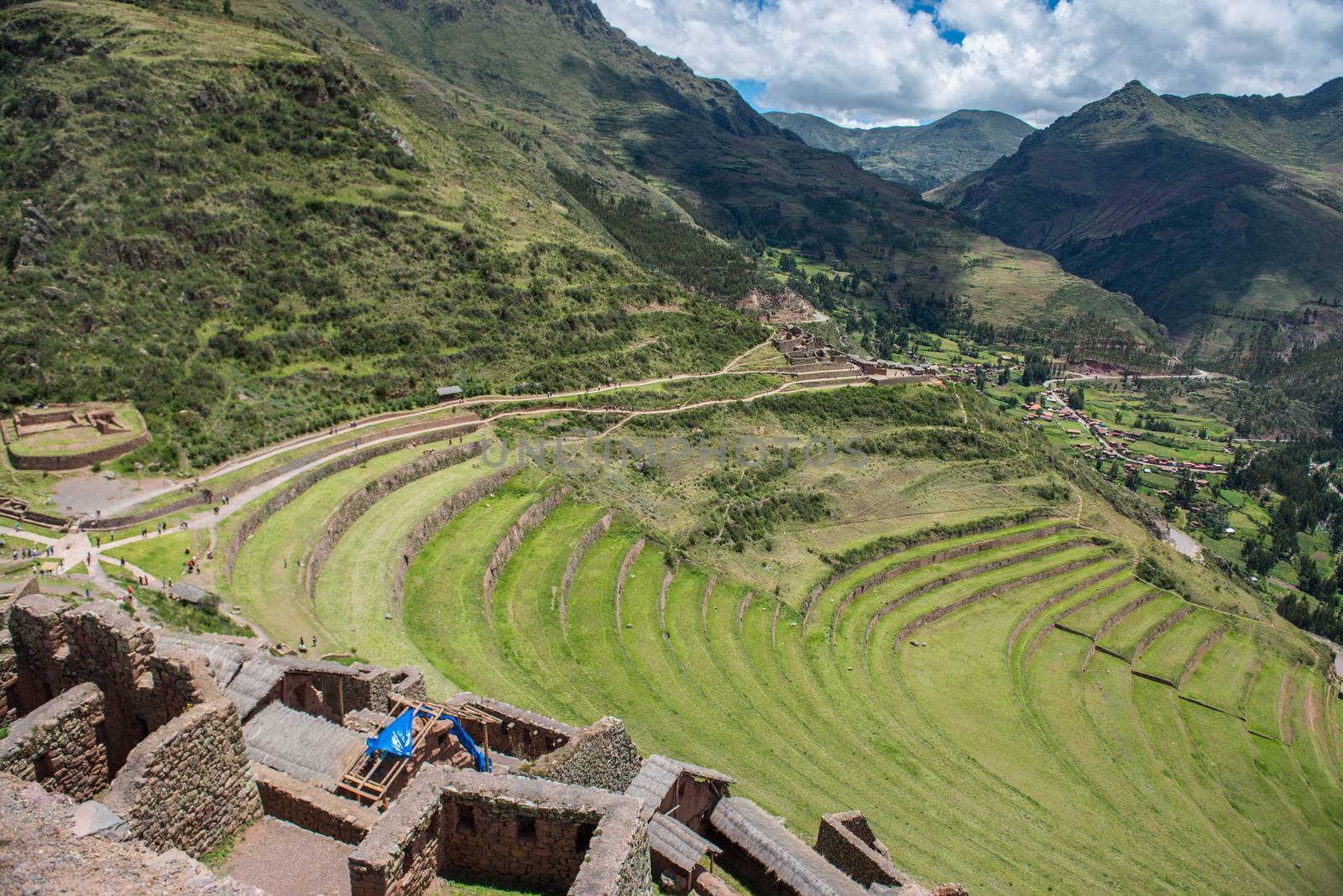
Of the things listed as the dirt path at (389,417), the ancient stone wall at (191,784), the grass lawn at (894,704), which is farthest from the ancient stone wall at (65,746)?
the dirt path at (389,417)

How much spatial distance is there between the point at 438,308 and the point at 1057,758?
53.1 m

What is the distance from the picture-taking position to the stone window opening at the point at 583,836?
1095 centimetres

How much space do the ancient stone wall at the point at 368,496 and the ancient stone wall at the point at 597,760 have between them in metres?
20.0

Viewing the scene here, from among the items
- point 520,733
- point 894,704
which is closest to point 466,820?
point 520,733

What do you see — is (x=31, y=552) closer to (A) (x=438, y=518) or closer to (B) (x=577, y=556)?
(A) (x=438, y=518)

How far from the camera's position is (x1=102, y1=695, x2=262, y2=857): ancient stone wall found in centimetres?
1017

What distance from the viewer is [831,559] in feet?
175

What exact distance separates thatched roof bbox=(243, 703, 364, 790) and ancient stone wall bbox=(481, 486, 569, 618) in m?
18.9

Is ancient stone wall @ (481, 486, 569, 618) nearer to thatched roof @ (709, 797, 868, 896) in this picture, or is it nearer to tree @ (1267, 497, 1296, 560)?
thatched roof @ (709, 797, 868, 896)

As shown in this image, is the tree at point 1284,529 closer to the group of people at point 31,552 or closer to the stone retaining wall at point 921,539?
the stone retaining wall at point 921,539

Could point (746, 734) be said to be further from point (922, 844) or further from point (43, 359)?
point (43, 359)

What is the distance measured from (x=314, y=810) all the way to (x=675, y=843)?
22.6ft

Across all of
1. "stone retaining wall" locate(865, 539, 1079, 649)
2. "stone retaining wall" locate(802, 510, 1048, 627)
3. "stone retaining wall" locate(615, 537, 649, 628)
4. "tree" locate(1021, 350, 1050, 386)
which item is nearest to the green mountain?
"stone retaining wall" locate(615, 537, 649, 628)

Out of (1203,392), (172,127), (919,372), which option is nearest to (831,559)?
(919,372)
